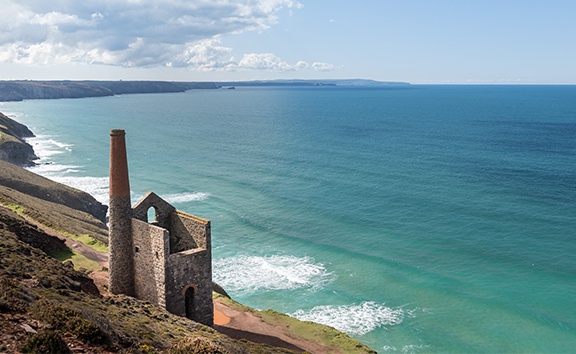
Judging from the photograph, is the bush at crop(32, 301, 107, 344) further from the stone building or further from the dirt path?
the dirt path

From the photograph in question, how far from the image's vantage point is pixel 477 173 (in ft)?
266

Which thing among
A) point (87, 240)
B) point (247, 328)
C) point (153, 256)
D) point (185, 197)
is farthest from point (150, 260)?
point (185, 197)

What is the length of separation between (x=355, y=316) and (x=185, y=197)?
1549 inches

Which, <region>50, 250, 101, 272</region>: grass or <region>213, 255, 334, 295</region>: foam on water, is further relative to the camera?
<region>213, 255, 334, 295</region>: foam on water

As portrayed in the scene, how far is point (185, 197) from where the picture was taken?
72125 mm

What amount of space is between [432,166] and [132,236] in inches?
2698

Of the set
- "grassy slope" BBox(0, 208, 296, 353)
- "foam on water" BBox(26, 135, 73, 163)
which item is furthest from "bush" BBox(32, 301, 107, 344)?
"foam on water" BBox(26, 135, 73, 163)

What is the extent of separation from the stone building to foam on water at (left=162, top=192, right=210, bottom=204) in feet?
131

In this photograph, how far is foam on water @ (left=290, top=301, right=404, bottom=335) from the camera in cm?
3791

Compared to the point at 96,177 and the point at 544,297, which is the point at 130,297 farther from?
the point at 96,177

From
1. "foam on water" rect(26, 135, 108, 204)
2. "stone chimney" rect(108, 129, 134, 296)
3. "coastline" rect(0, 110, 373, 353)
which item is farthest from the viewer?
"foam on water" rect(26, 135, 108, 204)

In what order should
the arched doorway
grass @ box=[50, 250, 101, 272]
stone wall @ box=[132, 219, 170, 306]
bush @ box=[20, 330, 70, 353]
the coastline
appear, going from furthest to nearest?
grass @ box=[50, 250, 101, 272]
the coastline
the arched doorway
stone wall @ box=[132, 219, 170, 306]
bush @ box=[20, 330, 70, 353]

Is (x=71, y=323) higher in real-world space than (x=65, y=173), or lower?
higher

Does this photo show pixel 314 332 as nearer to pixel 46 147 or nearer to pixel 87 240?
pixel 87 240
